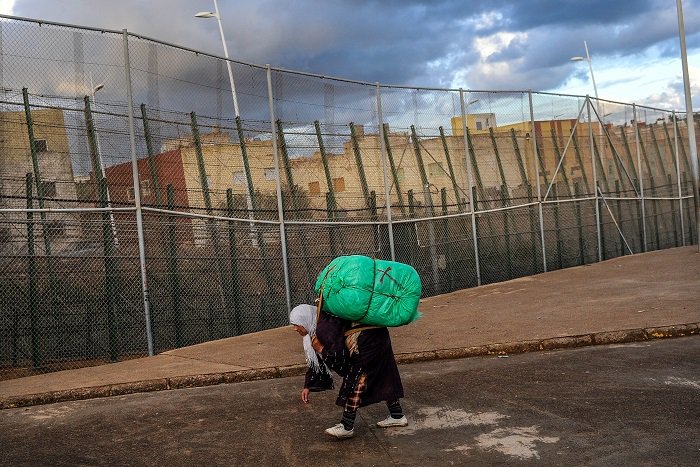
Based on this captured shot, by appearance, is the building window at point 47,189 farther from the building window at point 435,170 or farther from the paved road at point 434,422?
the building window at point 435,170

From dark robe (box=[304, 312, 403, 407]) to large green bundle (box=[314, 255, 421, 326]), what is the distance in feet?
0.57

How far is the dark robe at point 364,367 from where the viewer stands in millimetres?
6059

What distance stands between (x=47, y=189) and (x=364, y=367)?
18.4ft

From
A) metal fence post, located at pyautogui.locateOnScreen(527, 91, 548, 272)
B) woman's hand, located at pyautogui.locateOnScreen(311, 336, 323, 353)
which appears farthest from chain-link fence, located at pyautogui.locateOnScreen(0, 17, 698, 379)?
woman's hand, located at pyautogui.locateOnScreen(311, 336, 323, 353)

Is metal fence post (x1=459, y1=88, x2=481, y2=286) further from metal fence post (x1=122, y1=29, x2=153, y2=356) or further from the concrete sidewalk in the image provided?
metal fence post (x1=122, y1=29, x2=153, y2=356)

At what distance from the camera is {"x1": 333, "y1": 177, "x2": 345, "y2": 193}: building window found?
46.0 feet

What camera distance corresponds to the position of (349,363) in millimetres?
6156

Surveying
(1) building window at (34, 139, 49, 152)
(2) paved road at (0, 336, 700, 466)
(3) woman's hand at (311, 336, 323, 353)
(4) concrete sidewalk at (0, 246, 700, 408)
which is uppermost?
(1) building window at (34, 139, 49, 152)

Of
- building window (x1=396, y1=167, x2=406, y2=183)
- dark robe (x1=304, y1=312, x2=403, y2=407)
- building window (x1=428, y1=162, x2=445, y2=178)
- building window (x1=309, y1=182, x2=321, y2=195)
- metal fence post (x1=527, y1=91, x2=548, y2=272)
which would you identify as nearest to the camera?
dark robe (x1=304, y1=312, x2=403, y2=407)

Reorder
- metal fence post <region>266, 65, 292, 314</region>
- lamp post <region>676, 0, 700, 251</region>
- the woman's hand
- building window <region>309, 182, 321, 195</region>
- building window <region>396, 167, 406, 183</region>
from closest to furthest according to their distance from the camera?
the woman's hand
metal fence post <region>266, 65, 292, 314</region>
building window <region>309, 182, 321, 195</region>
building window <region>396, 167, 406, 183</region>
lamp post <region>676, 0, 700, 251</region>

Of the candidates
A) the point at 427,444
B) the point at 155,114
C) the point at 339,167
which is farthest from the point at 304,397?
the point at 339,167

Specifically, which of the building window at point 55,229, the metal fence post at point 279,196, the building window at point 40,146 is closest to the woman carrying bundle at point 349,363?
the building window at point 55,229

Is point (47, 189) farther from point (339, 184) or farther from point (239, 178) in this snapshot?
point (339, 184)

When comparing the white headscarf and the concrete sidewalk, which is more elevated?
the white headscarf
